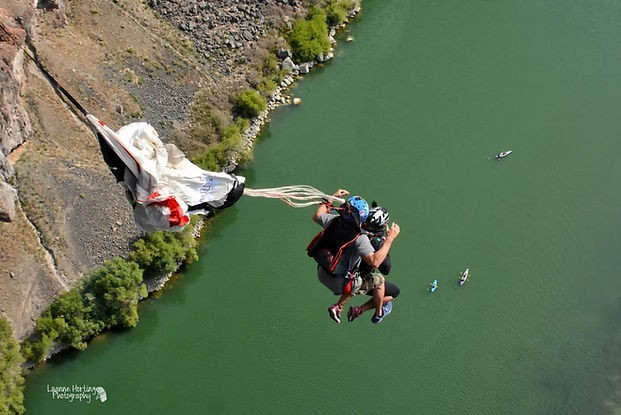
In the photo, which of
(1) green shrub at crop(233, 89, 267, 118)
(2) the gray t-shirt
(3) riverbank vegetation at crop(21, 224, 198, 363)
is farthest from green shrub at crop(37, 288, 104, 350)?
(2) the gray t-shirt

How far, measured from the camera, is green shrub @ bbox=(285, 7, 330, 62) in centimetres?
2503

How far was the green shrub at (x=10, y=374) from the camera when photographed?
17.1 metres

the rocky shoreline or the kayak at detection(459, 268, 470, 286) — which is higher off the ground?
the rocky shoreline

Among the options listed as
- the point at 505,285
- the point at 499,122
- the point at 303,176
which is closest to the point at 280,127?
the point at 303,176

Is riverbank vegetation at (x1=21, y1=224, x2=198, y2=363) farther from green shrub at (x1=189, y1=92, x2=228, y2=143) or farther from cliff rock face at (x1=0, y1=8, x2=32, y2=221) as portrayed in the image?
green shrub at (x1=189, y1=92, x2=228, y2=143)

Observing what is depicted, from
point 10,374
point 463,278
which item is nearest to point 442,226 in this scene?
point 463,278

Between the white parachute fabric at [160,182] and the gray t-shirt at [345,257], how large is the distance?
1.13m

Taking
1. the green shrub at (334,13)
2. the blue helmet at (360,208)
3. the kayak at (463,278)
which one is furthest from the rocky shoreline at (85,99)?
the blue helmet at (360,208)

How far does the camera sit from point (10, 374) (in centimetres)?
1727

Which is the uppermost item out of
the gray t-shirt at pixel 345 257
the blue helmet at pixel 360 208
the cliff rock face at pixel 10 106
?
the blue helmet at pixel 360 208

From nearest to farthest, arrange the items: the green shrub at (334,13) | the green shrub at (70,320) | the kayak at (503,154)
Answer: the green shrub at (70,320) < the kayak at (503,154) < the green shrub at (334,13)

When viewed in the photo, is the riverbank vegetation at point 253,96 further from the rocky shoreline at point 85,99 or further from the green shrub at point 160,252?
the green shrub at point 160,252

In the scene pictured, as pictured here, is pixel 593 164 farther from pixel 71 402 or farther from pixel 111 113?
pixel 71 402

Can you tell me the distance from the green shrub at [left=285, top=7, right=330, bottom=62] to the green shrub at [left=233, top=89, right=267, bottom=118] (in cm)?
251
